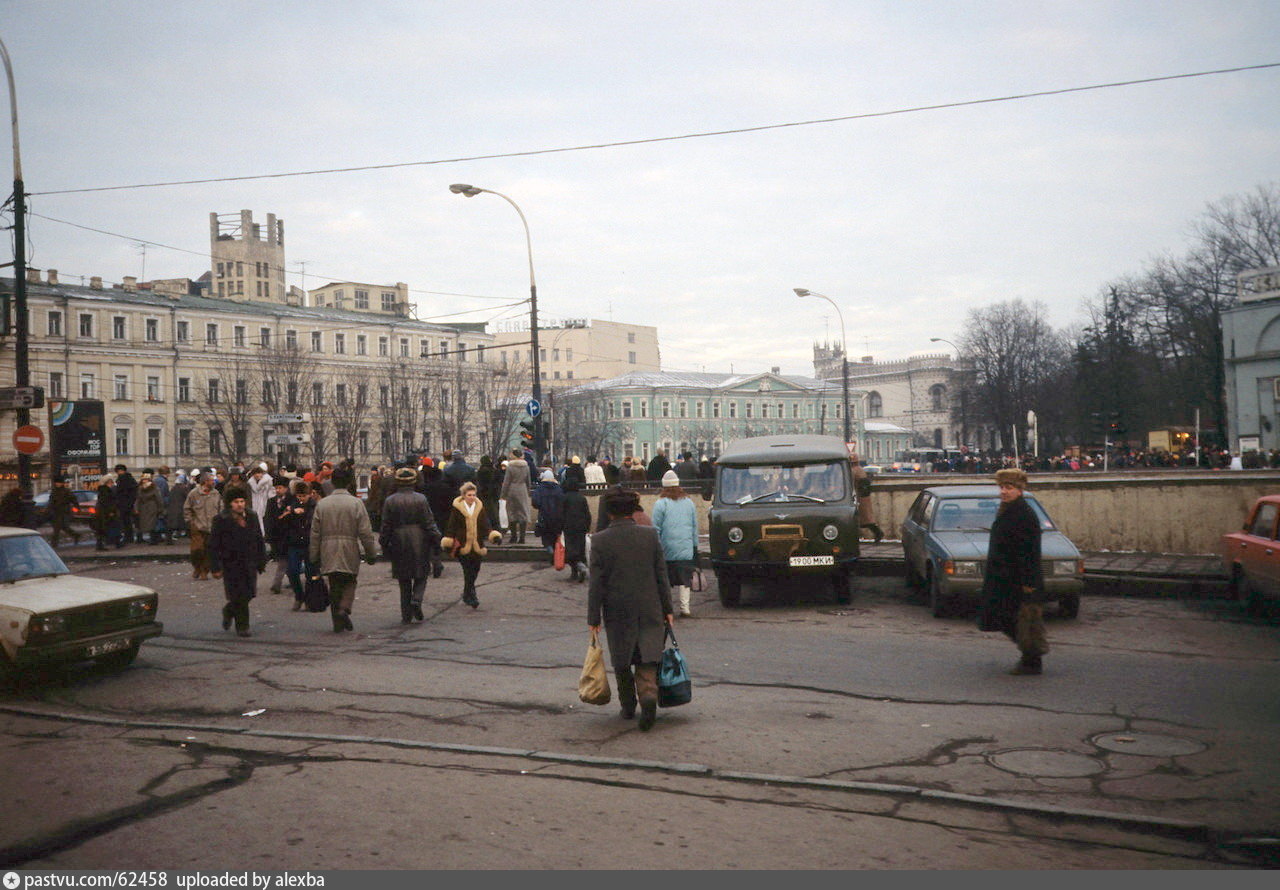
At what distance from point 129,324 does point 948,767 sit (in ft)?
253

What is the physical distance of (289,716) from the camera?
28.1 ft

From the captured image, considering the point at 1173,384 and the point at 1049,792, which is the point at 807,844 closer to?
the point at 1049,792

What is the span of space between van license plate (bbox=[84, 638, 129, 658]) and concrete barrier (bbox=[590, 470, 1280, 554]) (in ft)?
47.4

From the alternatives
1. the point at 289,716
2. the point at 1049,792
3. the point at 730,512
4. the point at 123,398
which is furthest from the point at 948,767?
the point at 123,398

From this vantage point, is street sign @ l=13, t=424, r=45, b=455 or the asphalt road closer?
the asphalt road

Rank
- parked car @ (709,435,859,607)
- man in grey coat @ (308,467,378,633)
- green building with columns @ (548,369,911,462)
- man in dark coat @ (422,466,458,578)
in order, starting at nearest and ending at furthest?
man in grey coat @ (308,467,378,633), parked car @ (709,435,859,607), man in dark coat @ (422,466,458,578), green building with columns @ (548,369,911,462)

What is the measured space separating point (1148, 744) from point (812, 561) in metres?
7.34

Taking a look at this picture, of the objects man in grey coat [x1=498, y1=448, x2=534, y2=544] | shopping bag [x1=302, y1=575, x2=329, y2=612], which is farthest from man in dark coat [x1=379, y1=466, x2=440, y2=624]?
man in grey coat [x1=498, y1=448, x2=534, y2=544]


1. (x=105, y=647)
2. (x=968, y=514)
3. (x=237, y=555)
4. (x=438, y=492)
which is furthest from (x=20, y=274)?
(x=968, y=514)

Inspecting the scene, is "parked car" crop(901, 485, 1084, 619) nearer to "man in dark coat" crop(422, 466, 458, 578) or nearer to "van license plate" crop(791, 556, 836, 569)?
"van license plate" crop(791, 556, 836, 569)

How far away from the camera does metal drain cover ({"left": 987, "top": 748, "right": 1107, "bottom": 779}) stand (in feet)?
21.6

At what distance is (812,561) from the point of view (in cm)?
1445

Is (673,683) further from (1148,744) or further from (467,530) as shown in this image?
(467,530)

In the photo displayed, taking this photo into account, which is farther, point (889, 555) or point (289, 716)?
point (889, 555)
